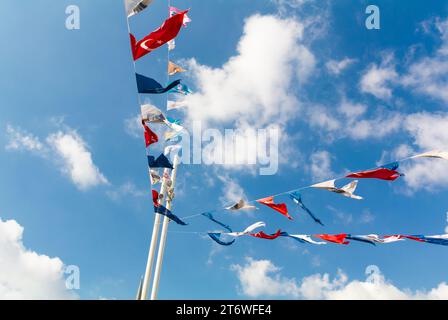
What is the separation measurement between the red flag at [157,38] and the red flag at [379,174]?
17.0ft

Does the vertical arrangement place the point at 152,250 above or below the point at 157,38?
below

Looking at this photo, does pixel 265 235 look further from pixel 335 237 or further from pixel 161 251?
pixel 161 251

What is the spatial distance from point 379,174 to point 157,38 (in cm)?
599

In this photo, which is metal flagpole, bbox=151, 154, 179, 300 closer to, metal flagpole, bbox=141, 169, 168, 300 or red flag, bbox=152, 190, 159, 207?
metal flagpole, bbox=141, 169, 168, 300

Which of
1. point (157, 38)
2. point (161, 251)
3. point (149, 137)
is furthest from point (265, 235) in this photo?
point (157, 38)

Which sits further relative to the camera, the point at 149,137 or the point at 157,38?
the point at 149,137

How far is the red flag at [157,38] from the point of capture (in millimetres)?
5692

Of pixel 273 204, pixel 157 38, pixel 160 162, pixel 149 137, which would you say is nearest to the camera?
pixel 157 38

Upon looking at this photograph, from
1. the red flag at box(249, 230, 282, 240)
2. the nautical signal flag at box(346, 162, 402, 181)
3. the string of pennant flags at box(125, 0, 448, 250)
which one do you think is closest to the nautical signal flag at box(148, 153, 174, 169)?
the string of pennant flags at box(125, 0, 448, 250)

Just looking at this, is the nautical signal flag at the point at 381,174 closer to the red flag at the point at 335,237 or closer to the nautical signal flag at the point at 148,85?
the red flag at the point at 335,237

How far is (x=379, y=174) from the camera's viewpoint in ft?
24.8

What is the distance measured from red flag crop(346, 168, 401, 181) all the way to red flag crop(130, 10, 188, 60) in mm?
5190
